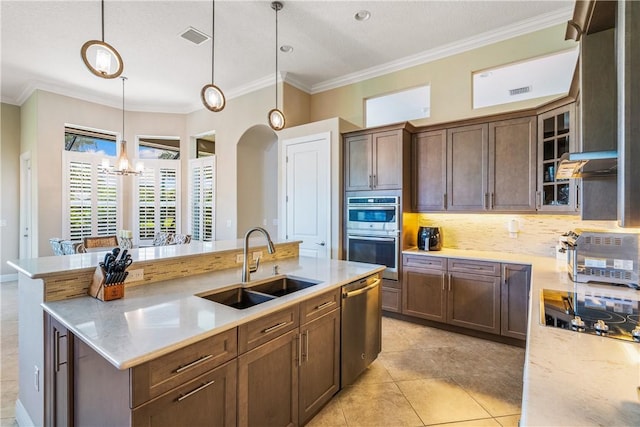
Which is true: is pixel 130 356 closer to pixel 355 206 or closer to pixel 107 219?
pixel 355 206

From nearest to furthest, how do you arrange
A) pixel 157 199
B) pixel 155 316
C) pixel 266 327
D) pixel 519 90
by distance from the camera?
pixel 155 316, pixel 266 327, pixel 519 90, pixel 157 199

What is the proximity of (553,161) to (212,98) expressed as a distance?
11.4ft

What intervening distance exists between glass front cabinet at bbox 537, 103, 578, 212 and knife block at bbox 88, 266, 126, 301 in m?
3.82

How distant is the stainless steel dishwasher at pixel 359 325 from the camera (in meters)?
2.36

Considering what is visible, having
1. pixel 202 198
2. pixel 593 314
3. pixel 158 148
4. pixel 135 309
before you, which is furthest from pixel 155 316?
pixel 158 148

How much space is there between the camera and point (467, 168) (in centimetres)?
375

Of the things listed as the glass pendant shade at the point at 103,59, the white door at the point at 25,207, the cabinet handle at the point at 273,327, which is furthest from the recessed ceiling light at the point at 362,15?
the white door at the point at 25,207

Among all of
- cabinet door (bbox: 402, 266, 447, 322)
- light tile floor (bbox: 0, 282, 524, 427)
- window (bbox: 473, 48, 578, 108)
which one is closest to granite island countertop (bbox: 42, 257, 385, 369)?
light tile floor (bbox: 0, 282, 524, 427)

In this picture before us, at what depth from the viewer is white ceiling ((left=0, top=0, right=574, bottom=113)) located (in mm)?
3340

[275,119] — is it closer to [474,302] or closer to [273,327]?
[273,327]

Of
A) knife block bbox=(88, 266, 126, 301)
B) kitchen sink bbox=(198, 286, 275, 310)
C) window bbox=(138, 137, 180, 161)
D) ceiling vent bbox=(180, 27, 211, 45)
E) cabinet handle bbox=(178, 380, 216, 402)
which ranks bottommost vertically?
cabinet handle bbox=(178, 380, 216, 402)

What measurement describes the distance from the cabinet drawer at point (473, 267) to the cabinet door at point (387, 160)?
1148 millimetres

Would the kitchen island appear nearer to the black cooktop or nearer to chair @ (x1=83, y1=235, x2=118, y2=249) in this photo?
the black cooktop

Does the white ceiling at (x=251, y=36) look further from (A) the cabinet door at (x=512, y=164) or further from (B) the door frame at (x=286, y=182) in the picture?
(A) the cabinet door at (x=512, y=164)
